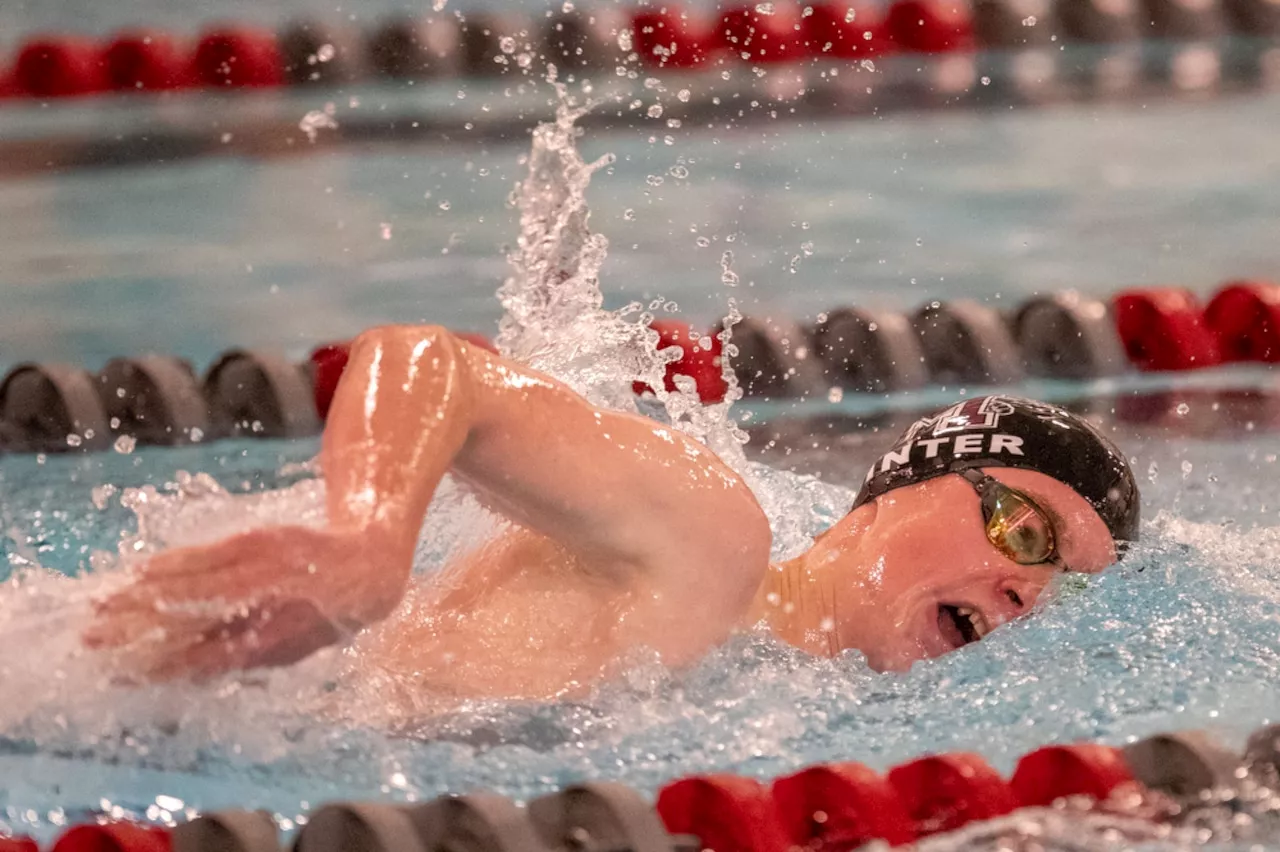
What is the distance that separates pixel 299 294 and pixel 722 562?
2.41 m

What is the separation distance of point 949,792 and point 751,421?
1.55m

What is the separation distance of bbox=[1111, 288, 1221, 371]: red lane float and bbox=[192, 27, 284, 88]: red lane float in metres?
2.46

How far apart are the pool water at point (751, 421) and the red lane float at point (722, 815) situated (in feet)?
0.35

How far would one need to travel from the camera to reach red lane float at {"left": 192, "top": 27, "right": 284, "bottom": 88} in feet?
15.1

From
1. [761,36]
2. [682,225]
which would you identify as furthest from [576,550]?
[761,36]

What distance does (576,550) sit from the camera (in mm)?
1683

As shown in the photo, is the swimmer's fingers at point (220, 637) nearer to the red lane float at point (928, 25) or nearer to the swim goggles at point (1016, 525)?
the swim goggles at point (1016, 525)

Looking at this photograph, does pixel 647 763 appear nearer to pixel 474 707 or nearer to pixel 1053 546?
pixel 474 707

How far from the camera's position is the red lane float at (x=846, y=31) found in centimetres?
499

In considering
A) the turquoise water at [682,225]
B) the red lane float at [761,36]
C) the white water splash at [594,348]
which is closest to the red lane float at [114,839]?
the white water splash at [594,348]

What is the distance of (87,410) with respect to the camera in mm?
2990

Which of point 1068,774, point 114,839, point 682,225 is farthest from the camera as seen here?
point 682,225

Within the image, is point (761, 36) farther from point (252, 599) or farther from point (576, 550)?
point (252, 599)

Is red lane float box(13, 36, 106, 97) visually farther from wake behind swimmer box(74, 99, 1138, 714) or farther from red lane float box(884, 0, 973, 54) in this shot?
wake behind swimmer box(74, 99, 1138, 714)
